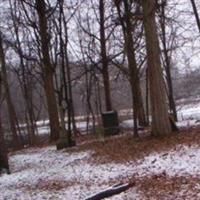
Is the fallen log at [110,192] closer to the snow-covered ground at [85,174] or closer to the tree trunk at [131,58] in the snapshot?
the snow-covered ground at [85,174]

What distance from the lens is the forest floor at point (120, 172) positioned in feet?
38.5

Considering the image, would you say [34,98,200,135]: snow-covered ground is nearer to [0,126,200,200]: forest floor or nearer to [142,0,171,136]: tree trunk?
[142,0,171,136]: tree trunk

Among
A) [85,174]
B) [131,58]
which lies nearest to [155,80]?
[85,174]

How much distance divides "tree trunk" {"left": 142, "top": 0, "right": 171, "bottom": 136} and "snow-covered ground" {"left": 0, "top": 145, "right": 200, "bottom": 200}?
2.68 metres

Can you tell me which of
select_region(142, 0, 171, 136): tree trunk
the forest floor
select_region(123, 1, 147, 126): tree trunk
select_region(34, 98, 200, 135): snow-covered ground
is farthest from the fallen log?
select_region(34, 98, 200, 135): snow-covered ground

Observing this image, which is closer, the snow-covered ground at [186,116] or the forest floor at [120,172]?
the forest floor at [120,172]

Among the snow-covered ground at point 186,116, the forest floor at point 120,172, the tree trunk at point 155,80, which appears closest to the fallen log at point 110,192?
the forest floor at point 120,172

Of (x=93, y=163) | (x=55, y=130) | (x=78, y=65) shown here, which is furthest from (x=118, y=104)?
(x=93, y=163)

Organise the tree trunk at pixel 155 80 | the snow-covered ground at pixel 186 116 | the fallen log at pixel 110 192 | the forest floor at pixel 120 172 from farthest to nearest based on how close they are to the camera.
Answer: the snow-covered ground at pixel 186 116
the tree trunk at pixel 155 80
the forest floor at pixel 120 172
the fallen log at pixel 110 192

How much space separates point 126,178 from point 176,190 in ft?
8.14

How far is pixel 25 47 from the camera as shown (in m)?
39.8

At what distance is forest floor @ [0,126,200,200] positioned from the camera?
11.7 metres

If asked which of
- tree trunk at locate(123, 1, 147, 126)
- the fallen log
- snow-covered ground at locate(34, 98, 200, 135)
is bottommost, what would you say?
the fallen log

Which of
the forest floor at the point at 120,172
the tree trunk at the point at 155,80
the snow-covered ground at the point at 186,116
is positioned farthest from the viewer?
the snow-covered ground at the point at 186,116
